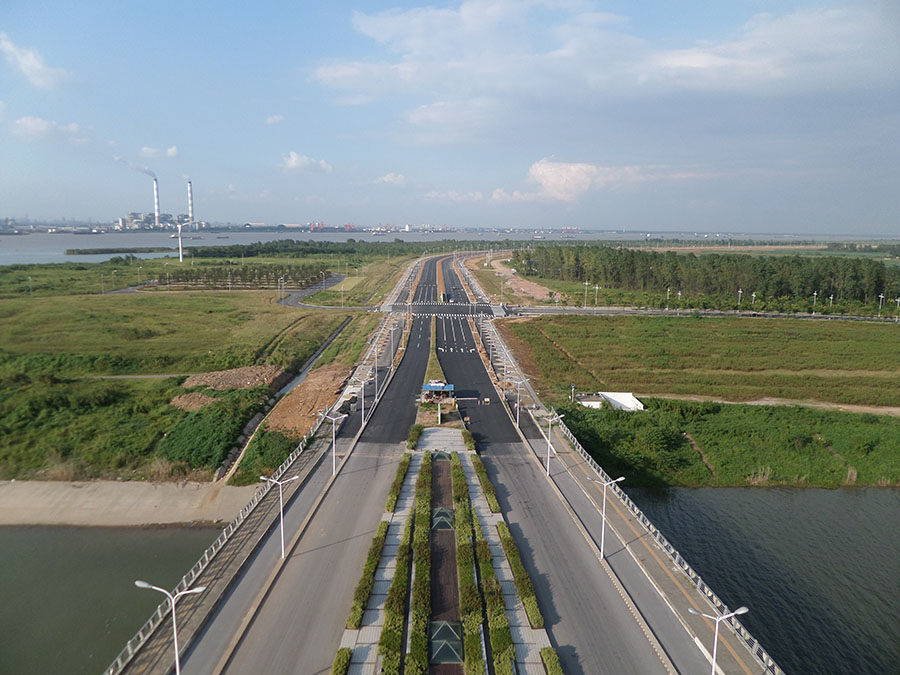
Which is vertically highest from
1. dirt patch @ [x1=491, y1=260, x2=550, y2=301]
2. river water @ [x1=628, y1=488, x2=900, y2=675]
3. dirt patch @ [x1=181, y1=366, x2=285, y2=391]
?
dirt patch @ [x1=491, y1=260, x2=550, y2=301]

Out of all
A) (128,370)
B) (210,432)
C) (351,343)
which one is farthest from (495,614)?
(351,343)

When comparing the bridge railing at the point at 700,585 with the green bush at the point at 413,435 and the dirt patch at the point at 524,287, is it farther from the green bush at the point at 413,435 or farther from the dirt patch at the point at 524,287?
A: the dirt patch at the point at 524,287

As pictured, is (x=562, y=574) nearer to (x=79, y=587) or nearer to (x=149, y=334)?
(x=79, y=587)

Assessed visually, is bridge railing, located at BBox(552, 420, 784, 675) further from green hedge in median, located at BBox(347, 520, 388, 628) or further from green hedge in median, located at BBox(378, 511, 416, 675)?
green hedge in median, located at BBox(347, 520, 388, 628)

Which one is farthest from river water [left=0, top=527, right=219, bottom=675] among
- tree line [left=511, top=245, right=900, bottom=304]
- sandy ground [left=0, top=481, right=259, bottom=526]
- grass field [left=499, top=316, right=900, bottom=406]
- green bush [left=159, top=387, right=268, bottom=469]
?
tree line [left=511, top=245, right=900, bottom=304]

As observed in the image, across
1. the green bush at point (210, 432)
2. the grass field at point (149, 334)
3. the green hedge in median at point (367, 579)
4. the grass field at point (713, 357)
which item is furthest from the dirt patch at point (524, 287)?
the green hedge in median at point (367, 579)

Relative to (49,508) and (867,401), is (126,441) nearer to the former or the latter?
(49,508)

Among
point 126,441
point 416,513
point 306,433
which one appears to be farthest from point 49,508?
point 416,513
